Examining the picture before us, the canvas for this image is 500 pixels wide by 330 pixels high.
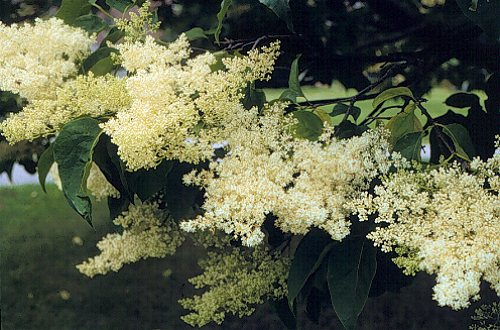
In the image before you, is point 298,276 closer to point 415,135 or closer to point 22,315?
point 415,135

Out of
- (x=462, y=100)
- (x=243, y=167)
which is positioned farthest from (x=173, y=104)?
(x=462, y=100)

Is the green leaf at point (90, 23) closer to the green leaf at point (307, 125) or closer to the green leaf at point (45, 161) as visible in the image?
the green leaf at point (45, 161)

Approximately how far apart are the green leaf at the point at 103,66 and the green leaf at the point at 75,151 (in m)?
0.21

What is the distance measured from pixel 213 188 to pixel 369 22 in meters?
1.48

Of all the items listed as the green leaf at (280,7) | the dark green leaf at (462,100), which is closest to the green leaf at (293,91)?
the green leaf at (280,7)

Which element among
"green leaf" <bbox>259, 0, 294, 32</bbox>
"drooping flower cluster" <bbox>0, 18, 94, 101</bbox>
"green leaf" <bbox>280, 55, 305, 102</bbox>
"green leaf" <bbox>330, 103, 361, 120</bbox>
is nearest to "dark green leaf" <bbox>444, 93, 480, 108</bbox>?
"green leaf" <bbox>330, 103, 361, 120</bbox>

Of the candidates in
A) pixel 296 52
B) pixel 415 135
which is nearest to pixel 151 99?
pixel 415 135

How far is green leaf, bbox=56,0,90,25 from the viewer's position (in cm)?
170

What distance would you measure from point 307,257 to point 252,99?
1.08ft

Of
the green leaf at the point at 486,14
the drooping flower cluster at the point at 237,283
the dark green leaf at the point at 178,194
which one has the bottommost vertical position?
the drooping flower cluster at the point at 237,283

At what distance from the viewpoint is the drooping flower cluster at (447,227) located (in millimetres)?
1090

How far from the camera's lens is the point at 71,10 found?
5.59 feet

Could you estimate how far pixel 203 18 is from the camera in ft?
8.34

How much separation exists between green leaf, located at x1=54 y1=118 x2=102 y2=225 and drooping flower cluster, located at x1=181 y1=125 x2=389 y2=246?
215 mm
